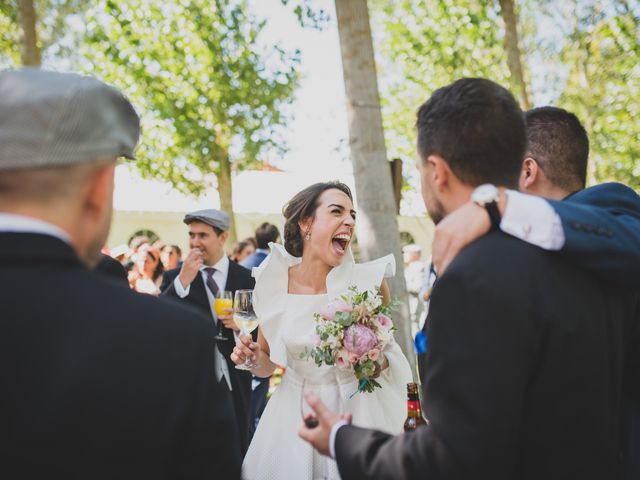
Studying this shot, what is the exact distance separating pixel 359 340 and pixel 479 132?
177 centimetres

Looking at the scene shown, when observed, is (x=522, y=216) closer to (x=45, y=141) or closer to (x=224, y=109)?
(x=45, y=141)

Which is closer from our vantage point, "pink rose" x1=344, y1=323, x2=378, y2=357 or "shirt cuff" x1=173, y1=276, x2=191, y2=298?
"pink rose" x1=344, y1=323, x2=378, y2=357

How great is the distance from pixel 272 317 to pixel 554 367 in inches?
106

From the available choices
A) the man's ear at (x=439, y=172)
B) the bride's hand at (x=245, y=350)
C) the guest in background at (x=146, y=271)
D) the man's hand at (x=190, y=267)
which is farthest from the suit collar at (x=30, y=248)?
the guest in background at (x=146, y=271)

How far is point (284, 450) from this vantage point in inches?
145

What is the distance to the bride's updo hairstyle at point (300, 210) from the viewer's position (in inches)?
175

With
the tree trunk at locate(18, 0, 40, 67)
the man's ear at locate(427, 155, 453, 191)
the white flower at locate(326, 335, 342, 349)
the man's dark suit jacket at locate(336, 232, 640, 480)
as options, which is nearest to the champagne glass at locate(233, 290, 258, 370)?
the white flower at locate(326, 335, 342, 349)

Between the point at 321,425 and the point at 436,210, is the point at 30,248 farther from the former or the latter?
the point at 436,210

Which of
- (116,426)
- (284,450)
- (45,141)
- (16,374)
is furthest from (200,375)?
(284,450)

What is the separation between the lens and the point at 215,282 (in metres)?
6.24

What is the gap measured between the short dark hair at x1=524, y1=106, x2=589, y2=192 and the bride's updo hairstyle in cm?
189

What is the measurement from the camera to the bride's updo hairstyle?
14.6 ft

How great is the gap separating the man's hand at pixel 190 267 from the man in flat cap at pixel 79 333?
457 cm

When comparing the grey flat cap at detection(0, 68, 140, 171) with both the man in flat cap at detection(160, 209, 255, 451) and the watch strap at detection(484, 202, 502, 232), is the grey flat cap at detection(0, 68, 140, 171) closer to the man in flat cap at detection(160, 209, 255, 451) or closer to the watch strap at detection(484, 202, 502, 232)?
the watch strap at detection(484, 202, 502, 232)
